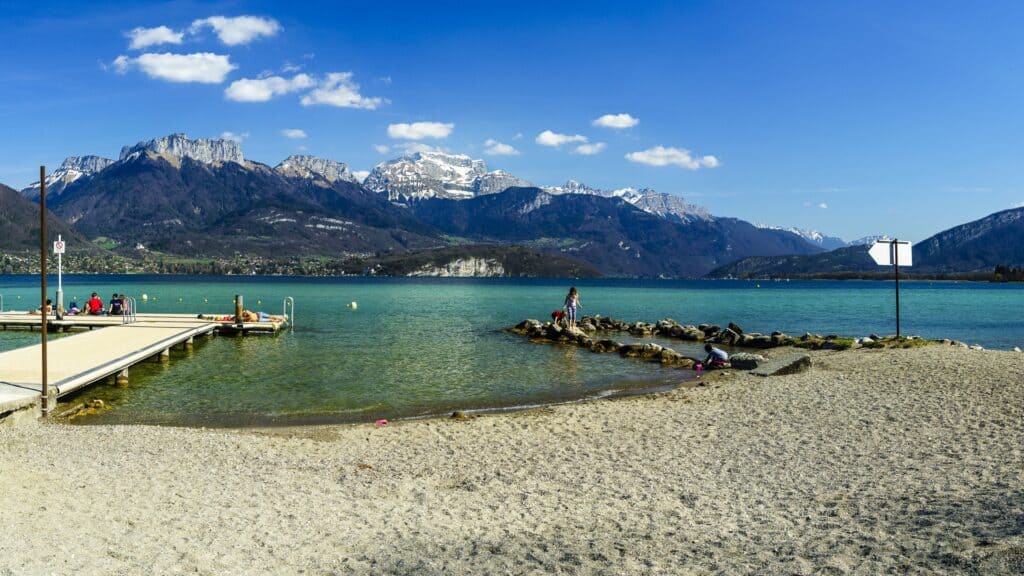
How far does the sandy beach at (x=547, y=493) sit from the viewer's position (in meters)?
8.24

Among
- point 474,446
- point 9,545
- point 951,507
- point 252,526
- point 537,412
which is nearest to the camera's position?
point 9,545

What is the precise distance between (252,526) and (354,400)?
1303 centimetres

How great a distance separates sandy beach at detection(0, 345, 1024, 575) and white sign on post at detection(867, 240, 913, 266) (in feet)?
48.6

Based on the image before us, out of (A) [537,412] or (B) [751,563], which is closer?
(B) [751,563]

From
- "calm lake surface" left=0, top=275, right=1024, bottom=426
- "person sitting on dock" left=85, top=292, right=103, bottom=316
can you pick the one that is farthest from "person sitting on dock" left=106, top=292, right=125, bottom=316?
"calm lake surface" left=0, top=275, right=1024, bottom=426

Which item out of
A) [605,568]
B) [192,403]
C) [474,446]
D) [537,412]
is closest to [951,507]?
[605,568]

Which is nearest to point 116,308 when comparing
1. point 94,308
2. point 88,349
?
point 94,308

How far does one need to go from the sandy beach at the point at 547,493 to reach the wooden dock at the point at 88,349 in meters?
→ 3.38

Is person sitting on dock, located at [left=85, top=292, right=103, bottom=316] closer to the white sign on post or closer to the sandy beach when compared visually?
the sandy beach

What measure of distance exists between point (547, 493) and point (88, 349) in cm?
2718

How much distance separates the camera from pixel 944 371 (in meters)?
23.0

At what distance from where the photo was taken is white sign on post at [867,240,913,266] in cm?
3312

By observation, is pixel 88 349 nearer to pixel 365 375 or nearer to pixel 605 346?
pixel 365 375

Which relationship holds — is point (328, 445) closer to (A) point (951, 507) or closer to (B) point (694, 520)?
(B) point (694, 520)
